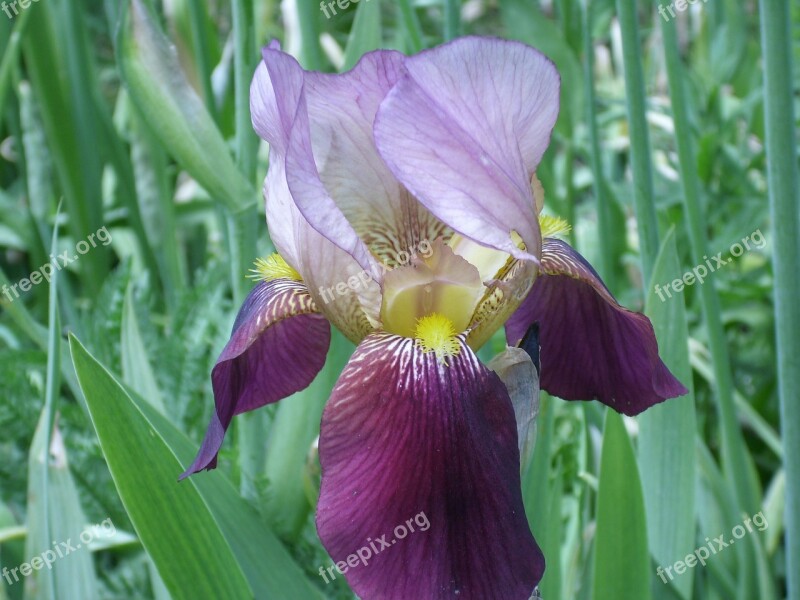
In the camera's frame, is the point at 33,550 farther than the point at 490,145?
Yes

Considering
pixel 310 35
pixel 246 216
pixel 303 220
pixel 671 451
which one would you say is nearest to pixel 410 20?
pixel 310 35

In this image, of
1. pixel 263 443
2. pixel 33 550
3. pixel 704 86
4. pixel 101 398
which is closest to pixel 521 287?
pixel 101 398

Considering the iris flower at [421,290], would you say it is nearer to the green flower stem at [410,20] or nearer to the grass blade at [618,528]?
the grass blade at [618,528]

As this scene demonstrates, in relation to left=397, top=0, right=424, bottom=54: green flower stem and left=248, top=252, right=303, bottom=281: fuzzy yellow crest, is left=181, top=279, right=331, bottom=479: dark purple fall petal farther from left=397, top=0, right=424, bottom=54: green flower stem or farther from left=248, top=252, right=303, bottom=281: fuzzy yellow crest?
left=397, top=0, right=424, bottom=54: green flower stem

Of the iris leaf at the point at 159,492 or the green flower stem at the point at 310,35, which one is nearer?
the iris leaf at the point at 159,492

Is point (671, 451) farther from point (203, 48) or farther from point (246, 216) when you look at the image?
point (203, 48)

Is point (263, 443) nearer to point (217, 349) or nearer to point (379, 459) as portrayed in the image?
point (217, 349)

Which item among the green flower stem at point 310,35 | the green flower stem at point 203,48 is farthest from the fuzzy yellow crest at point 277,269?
the green flower stem at point 203,48
